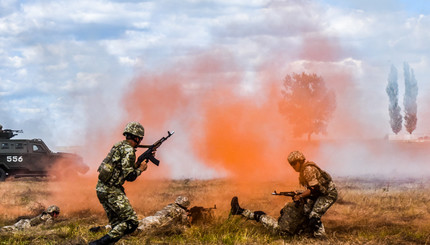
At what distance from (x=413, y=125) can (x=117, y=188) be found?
77.4 m

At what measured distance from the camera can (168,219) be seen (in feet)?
33.1

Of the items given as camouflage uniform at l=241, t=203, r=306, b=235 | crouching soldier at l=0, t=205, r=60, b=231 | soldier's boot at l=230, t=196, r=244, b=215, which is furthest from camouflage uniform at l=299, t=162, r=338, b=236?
crouching soldier at l=0, t=205, r=60, b=231

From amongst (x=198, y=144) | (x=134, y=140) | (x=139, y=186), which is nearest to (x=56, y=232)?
(x=134, y=140)

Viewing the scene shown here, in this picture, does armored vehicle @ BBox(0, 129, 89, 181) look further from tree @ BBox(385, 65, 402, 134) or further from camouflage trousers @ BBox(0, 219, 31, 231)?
tree @ BBox(385, 65, 402, 134)

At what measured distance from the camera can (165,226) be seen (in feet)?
32.7

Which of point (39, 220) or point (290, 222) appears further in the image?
point (39, 220)

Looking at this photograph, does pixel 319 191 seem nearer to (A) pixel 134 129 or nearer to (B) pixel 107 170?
(A) pixel 134 129

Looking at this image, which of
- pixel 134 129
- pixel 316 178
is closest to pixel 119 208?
pixel 134 129

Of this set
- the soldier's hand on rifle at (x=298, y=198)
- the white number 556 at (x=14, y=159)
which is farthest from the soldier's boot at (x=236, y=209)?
the white number 556 at (x=14, y=159)

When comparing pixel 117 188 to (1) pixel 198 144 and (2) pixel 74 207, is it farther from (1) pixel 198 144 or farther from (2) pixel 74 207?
(1) pixel 198 144

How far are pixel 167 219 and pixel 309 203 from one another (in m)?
2.75

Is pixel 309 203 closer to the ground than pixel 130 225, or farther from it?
closer to the ground

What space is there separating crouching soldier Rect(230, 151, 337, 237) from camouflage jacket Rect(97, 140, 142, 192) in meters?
3.18

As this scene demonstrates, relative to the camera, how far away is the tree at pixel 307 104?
45.9m
